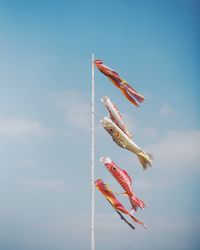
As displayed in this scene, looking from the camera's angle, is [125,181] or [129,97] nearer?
[125,181]

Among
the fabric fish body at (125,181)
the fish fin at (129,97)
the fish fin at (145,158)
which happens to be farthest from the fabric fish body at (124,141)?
the fish fin at (129,97)

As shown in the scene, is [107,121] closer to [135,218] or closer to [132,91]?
[132,91]

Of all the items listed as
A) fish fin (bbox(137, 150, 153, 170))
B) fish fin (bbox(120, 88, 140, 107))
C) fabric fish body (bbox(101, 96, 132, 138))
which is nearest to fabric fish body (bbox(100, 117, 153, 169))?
fish fin (bbox(137, 150, 153, 170))

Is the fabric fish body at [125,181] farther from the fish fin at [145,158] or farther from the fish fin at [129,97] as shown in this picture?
the fish fin at [129,97]

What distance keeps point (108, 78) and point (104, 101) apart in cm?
81

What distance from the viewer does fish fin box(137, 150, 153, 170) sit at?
10562 mm

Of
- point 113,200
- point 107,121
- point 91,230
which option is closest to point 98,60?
point 107,121

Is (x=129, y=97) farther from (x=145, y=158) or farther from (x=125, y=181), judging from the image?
(x=125, y=181)

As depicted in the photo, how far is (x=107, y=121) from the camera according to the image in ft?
33.2

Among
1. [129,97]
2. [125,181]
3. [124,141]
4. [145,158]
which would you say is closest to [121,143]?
[124,141]

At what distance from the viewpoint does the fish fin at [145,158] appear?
10.6 meters

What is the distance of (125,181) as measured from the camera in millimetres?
10391

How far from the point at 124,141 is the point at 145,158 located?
A: 667 millimetres

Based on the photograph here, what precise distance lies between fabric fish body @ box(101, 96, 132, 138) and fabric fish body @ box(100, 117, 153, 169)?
10.1 inches
